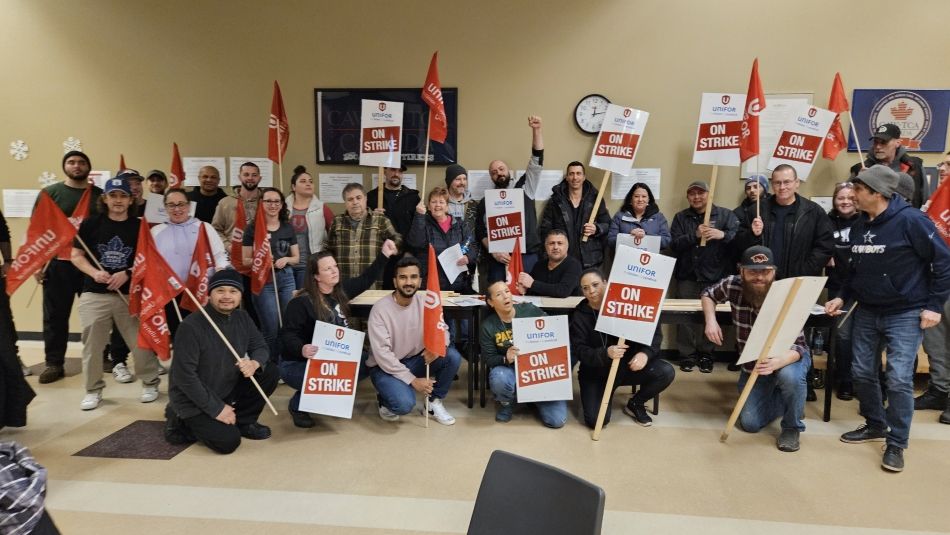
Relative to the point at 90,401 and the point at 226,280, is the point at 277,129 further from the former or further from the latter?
the point at 90,401

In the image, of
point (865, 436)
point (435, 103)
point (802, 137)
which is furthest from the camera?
point (435, 103)

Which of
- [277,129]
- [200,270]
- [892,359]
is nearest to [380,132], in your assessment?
[277,129]

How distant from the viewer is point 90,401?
13.1 ft

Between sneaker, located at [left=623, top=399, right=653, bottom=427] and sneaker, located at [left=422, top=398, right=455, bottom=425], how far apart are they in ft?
4.08

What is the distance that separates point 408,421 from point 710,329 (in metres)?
2.12

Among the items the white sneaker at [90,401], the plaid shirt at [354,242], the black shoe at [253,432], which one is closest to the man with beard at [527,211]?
the plaid shirt at [354,242]

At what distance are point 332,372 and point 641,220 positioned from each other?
3034 millimetres

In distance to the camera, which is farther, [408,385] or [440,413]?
[440,413]

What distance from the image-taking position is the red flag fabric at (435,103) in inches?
187

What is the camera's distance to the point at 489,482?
148cm

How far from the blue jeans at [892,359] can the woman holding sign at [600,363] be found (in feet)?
3.64

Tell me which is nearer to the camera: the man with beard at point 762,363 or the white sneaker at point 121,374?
the man with beard at point 762,363

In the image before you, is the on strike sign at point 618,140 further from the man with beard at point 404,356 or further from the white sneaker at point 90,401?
the white sneaker at point 90,401

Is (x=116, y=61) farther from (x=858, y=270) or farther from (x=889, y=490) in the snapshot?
(x=889, y=490)
